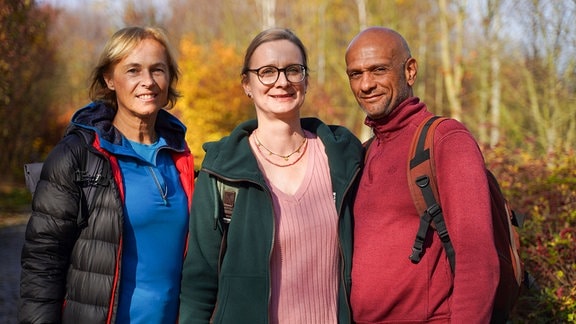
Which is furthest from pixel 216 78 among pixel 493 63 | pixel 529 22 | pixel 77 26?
pixel 77 26

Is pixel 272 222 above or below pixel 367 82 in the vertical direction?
below

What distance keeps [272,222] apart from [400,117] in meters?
0.82

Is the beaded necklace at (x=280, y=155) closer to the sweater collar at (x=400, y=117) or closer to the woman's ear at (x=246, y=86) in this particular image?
the woman's ear at (x=246, y=86)

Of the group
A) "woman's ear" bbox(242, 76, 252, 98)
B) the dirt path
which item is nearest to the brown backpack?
"woman's ear" bbox(242, 76, 252, 98)

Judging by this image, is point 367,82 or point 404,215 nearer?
point 404,215

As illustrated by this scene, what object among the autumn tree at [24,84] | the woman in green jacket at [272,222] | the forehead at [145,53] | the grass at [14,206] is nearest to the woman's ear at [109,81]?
the forehead at [145,53]

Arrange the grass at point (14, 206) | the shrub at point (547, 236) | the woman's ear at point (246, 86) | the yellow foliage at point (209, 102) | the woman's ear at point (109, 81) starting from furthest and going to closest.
A: the yellow foliage at point (209, 102)
the grass at point (14, 206)
the shrub at point (547, 236)
the woman's ear at point (109, 81)
the woman's ear at point (246, 86)

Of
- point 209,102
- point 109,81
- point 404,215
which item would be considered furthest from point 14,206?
point 404,215

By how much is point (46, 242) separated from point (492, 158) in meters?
4.92

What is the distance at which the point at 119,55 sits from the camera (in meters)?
3.15

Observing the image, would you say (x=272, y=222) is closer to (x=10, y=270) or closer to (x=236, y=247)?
(x=236, y=247)

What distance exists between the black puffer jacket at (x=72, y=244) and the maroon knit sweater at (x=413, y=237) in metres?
1.18

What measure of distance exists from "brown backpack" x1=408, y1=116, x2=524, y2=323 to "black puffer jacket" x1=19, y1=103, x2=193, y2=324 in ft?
4.55

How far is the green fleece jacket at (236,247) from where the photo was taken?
2768 mm
